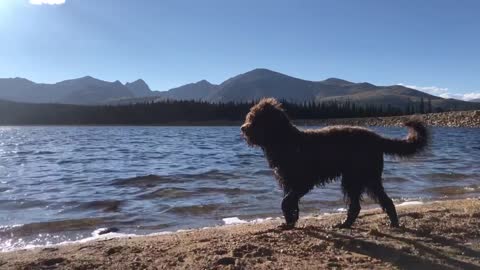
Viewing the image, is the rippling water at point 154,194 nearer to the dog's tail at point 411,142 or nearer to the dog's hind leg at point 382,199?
the dog's tail at point 411,142

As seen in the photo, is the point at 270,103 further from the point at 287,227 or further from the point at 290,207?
the point at 287,227

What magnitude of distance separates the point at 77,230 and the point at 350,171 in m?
5.59

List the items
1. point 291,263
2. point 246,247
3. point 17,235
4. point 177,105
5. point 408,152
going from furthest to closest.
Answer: point 177,105 → point 17,235 → point 408,152 → point 246,247 → point 291,263

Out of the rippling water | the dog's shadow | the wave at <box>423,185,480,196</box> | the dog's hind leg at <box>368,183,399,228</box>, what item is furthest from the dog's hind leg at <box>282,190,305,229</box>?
the wave at <box>423,185,480,196</box>

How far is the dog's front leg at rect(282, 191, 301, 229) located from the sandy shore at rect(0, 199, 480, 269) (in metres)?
0.23

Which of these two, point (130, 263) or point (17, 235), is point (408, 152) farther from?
A: point (17, 235)

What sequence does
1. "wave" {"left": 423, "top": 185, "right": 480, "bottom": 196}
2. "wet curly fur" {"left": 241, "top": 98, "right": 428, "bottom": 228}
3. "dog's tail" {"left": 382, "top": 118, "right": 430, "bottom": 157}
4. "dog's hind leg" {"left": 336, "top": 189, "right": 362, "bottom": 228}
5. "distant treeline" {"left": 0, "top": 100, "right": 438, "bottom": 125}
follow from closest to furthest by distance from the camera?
"wet curly fur" {"left": 241, "top": 98, "right": 428, "bottom": 228} → "dog's tail" {"left": 382, "top": 118, "right": 430, "bottom": 157} → "dog's hind leg" {"left": 336, "top": 189, "right": 362, "bottom": 228} → "wave" {"left": 423, "top": 185, "right": 480, "bottom": 196} → "distant treeline" {"left": 0, "top": 100, "right": 438, "bottom": 125}

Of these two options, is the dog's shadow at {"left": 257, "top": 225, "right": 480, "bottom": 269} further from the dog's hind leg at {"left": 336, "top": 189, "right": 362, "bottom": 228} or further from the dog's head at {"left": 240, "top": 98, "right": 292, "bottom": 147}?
the dog's head at {"left": 240, "top": 98, "right": 292, "bottom": 147}

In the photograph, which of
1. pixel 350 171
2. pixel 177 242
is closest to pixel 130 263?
pixel 177 242

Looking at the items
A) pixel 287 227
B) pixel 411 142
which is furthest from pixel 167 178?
pixel 411 142

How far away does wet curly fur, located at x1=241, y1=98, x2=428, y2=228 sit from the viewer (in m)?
8.03

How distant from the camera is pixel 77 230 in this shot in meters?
10.2

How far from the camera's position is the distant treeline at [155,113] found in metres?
144

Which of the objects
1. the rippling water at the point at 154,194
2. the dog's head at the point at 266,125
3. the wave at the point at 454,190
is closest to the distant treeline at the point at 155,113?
the rippling water at the point at 154,194
